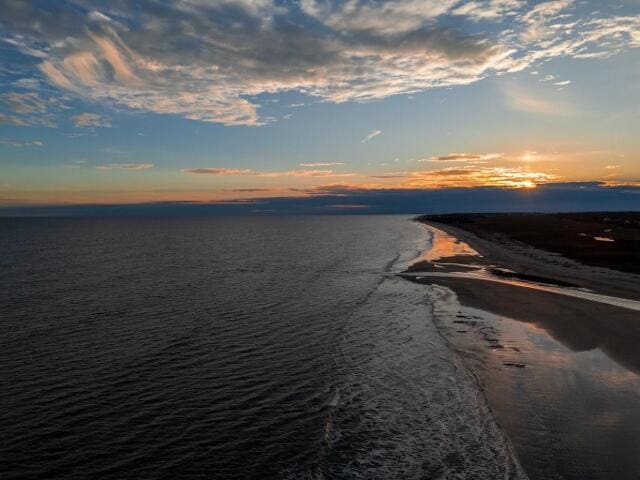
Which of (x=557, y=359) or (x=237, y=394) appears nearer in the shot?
(x=237, y=394)

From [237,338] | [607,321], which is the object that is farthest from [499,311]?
[237,338]

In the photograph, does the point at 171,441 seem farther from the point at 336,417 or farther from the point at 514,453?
the point at 514,453

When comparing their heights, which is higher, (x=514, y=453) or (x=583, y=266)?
(x=514, y=453)

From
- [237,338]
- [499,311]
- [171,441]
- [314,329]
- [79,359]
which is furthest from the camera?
[499,311]

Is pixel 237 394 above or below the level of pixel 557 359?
above
